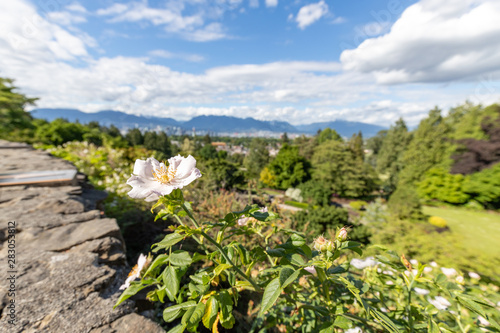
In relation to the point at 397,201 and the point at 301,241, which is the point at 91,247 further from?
the point at 397,201

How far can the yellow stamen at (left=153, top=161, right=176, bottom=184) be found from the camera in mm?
895

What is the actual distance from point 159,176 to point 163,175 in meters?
0.03

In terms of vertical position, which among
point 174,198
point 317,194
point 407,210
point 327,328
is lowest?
point 317,194

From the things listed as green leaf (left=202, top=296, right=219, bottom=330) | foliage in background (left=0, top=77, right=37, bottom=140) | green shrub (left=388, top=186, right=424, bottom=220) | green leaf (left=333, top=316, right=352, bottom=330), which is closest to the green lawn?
green shrub (left=388, top=186, right=424, bottom=220)

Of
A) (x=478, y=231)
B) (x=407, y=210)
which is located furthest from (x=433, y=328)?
(x=478, y=231)

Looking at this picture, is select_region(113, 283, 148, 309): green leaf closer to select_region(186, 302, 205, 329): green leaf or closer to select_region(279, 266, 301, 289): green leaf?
select_region(186, 302, 205, 329): green leaf

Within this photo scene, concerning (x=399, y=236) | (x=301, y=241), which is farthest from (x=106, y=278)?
(x=399, y=236)

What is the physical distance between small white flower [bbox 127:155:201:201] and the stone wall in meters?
0.79

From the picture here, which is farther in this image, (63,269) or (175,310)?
(63,269)

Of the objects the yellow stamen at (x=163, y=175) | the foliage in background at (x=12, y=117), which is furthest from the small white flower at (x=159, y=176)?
the foliage in background at (x=12, y=117)

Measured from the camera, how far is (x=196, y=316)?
29.1 inches

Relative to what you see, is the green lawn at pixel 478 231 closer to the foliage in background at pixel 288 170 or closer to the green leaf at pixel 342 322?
the green leaf at pixel 342 322

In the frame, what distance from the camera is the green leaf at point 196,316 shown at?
732 mm

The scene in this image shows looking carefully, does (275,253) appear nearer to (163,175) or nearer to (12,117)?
(163,175)
